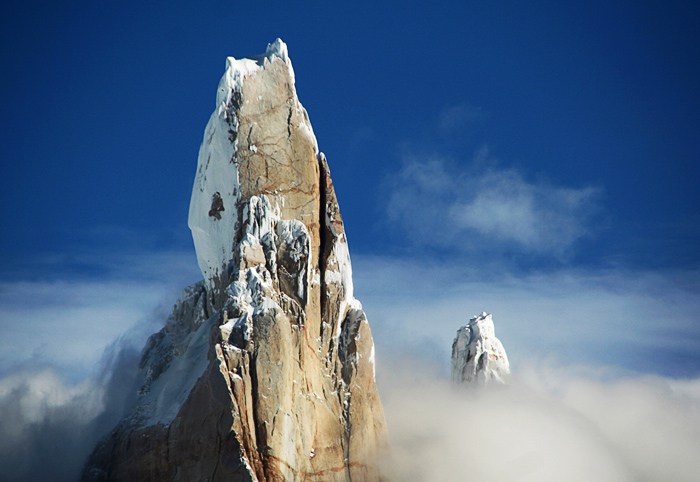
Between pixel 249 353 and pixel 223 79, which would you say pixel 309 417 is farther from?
pixel 223 79

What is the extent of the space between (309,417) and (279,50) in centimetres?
Answer: 2573

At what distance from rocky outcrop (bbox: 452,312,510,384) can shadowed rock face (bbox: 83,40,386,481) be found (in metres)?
28.6

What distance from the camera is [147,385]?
8200cm

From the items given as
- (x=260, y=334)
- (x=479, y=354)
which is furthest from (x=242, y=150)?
(x=479, y=354)

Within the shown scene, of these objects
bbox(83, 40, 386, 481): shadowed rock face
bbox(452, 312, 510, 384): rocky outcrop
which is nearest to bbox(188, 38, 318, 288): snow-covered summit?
bbox(83, 40, 386, 481): shadowed rock face

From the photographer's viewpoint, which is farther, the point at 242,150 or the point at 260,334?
the point at 242,150

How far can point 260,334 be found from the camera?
76.2m

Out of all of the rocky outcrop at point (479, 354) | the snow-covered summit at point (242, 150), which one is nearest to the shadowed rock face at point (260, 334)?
the snow-covered summit at point (242, 150)

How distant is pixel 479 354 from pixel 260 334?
136ft

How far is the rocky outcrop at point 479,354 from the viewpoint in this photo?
11250cm

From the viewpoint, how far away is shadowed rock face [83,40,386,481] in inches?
2965

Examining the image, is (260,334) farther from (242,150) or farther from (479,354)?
(479,354)

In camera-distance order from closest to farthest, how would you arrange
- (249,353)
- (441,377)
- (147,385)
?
(249,353) < (147,385) < (441,377)

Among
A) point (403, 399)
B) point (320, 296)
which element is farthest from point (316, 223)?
point (403, 399)
